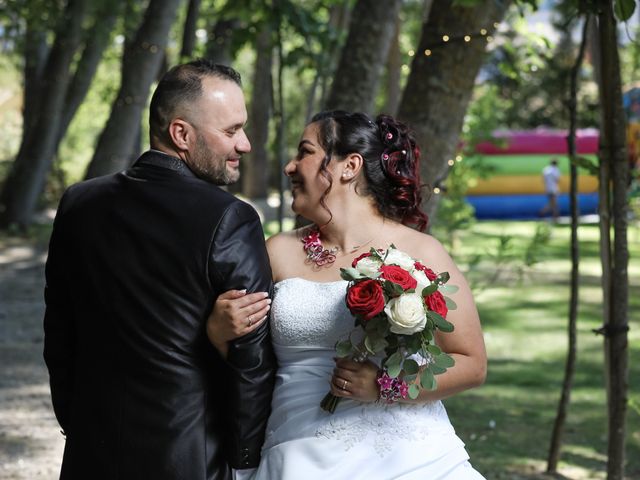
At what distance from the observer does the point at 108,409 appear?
3398mm

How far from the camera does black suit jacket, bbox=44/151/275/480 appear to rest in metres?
3.30

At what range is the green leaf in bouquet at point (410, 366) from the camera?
10.6 feet

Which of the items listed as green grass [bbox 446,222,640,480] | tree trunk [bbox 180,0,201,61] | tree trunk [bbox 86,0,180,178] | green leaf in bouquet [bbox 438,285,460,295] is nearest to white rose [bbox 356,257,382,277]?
green leaf in bouquet [bbox 438,285,460,295]

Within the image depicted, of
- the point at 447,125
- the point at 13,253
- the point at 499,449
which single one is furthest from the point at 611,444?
the point at 13,253

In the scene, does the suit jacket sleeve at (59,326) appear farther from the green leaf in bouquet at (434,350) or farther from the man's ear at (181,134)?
the green leaf in bouquet at (434,350)

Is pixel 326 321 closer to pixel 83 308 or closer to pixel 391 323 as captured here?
pixel 391 323

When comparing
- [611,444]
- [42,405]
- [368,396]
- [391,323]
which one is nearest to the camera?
[391,323]

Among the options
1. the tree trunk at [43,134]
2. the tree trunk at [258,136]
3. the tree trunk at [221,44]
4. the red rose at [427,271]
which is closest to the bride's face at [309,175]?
the red rose at [427,271]

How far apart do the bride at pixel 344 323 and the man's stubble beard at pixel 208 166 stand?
350 millimetres

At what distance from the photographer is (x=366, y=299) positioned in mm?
3176

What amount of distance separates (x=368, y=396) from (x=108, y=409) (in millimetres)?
807

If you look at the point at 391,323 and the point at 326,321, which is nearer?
the point at 391,323

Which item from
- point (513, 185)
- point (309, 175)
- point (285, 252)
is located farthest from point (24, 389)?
point (513, 185)

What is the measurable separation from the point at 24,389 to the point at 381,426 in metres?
5.97
